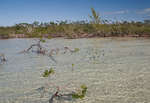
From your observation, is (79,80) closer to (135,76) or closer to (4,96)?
(135,76)

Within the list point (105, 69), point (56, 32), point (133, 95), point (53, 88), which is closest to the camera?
point (133, 95)

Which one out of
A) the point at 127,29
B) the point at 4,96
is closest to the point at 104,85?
the point at 4,96

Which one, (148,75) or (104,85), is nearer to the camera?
(104,85)

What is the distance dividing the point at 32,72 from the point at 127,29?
987 cm

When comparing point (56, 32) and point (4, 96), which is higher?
point (56, 32)

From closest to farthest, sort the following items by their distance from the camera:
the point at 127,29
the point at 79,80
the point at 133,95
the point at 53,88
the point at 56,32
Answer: the point at 133,95, the point at 53,88, the point at 79,80, the point at 127,29, the point at 56,32

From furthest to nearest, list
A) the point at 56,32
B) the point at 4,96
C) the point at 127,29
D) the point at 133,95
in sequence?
the point at 56,32 → the point at 127,29 → the point at 4,96 → the point at 133,95

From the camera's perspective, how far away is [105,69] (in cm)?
357

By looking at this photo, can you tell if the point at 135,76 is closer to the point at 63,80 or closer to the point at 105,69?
the point at 105,69

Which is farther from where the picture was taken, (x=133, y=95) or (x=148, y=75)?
(x=148, y=75)

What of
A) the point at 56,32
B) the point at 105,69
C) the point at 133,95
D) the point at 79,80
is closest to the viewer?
the point at 133,95

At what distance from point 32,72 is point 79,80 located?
4.16ft

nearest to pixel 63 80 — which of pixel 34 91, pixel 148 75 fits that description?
pixel 34 91

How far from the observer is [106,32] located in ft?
41.0
